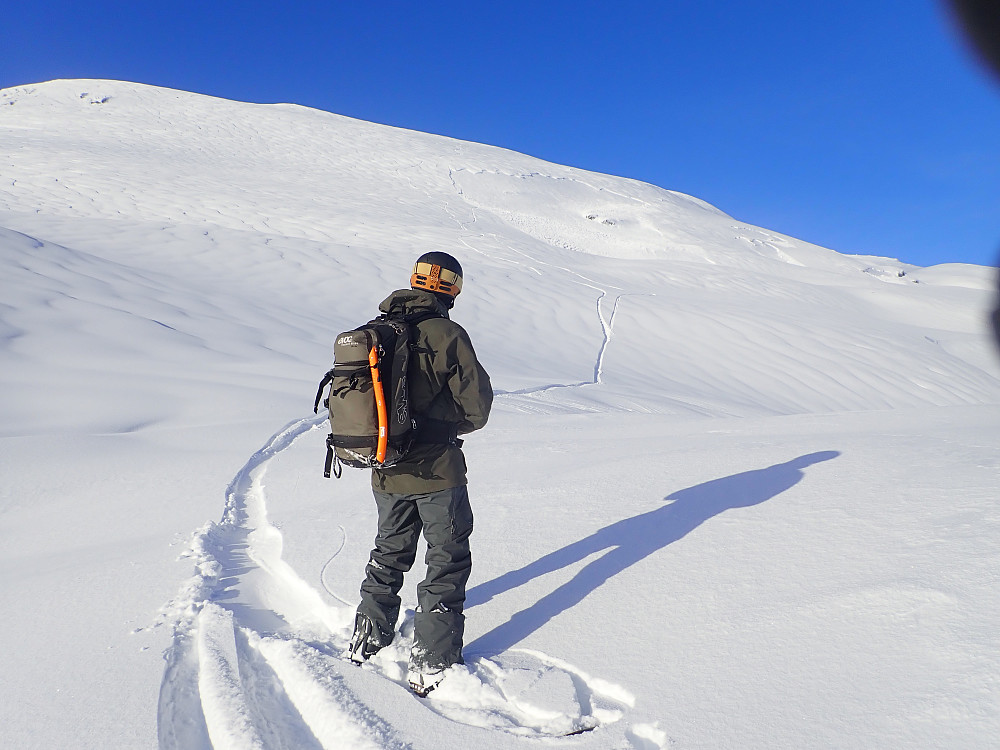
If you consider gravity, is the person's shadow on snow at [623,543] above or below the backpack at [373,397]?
below

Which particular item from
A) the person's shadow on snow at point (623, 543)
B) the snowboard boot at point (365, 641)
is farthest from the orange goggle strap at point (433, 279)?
the person's shadow on snow at point (623, 543)

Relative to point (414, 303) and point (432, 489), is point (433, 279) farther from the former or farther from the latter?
point (432, 489)

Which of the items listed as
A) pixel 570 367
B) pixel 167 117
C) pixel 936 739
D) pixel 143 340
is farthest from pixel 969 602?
pixel 167 117

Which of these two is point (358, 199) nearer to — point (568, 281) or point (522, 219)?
point (522, 219)

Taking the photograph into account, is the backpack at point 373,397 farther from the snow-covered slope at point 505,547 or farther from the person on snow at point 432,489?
the snow-covered slope at point 505,547

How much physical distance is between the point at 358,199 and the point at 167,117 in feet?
66.8

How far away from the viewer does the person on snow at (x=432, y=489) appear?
250cm

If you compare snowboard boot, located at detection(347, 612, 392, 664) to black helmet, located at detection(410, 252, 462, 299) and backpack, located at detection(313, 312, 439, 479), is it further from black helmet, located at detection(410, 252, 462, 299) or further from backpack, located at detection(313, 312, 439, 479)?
black helmet, located at detection(410, 252, 462, 299)

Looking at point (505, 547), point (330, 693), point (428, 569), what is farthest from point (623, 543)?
point (330, 693)

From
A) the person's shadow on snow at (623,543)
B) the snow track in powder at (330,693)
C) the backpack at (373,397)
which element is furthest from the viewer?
the person's shadow on snow at (623,543)

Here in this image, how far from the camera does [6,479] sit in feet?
15.2

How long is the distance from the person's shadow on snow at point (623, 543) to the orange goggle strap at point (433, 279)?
4.56 ft

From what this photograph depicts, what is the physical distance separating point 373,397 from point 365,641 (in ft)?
3.18

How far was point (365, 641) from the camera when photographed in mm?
2621
